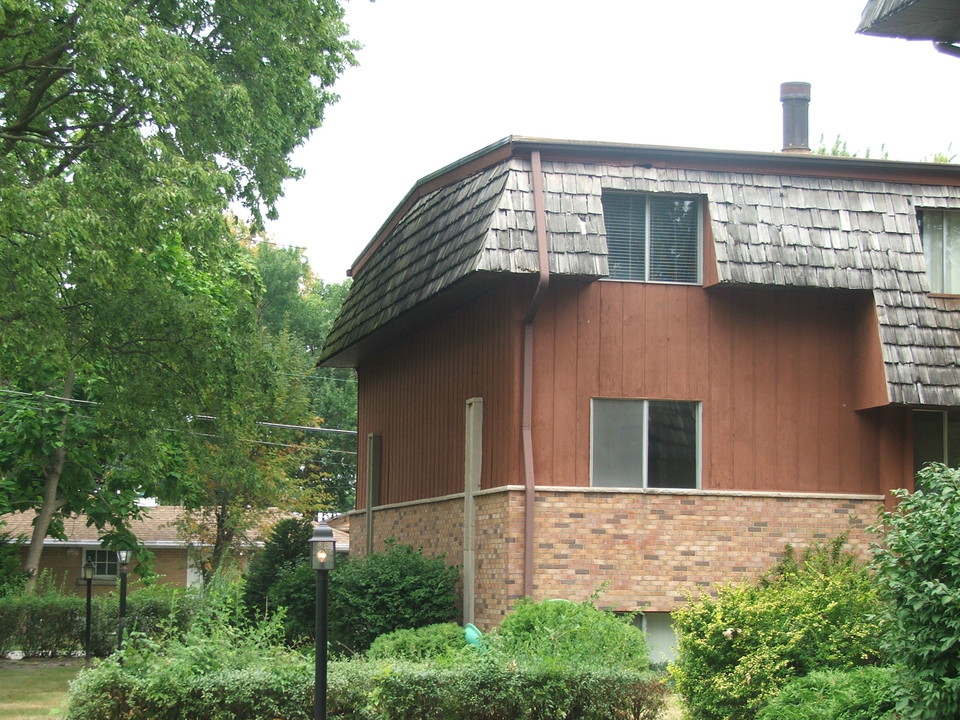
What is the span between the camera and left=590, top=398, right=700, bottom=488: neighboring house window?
17109 mm

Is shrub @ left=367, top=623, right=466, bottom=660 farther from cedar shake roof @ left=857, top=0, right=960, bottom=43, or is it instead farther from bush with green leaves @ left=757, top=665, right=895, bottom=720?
cedar shake roof @ left=857, top=0, right=960, bottom=43

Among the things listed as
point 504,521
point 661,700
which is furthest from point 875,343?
point 661,700

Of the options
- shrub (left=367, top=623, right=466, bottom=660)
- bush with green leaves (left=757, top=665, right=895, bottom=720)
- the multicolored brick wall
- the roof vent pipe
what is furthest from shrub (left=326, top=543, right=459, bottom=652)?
the roof vent pipe

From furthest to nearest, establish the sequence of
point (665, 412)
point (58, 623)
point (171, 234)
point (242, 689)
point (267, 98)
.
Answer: point (58, 623)
point (267, 98)
point (665, 412)
point (171, 234)
point (242, 689)

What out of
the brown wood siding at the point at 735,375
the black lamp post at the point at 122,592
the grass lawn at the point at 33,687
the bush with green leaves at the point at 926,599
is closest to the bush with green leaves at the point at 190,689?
the grass lawn at the point at 33,687

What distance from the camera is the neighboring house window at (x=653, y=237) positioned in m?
17.6

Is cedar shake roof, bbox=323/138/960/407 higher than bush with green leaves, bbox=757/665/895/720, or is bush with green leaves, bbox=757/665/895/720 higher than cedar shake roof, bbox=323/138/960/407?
cedar shake roof, bbox=323/138/960/407

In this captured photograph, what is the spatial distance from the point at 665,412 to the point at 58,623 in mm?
15193

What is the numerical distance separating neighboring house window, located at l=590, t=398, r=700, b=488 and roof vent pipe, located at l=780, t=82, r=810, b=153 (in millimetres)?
5451

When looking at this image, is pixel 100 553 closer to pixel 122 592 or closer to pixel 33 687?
pixel 122 592

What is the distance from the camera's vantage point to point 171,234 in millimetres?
16281

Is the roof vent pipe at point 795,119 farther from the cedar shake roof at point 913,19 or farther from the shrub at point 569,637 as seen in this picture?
the cedar shake roof at point 913,19

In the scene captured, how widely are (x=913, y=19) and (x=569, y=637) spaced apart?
6.98 meters

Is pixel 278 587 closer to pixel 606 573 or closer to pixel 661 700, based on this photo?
pixel 606 573
